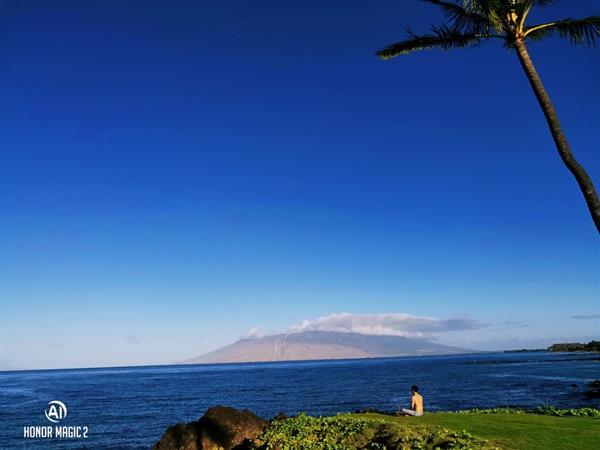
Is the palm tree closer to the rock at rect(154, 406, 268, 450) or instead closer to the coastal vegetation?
the coastal vegetation

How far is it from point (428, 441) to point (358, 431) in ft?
10.8

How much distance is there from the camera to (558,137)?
45.4 feet

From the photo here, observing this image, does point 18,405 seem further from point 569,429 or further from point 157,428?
point 569,429

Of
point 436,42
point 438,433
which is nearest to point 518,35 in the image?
point 436,42

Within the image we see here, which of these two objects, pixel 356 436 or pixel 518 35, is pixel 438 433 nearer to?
pixel 356 436

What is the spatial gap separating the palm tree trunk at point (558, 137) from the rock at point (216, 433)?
1784cm

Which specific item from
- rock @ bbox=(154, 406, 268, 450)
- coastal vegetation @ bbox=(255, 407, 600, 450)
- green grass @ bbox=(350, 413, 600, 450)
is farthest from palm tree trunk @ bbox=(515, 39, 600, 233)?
rock @ bbox=(154, 406, 268, 450)

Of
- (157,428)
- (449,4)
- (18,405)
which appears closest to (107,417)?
(157,428)

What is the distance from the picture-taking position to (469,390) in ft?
239

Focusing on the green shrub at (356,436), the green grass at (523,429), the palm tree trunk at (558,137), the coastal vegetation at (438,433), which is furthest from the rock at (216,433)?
the palm tree trunk at (558,137)

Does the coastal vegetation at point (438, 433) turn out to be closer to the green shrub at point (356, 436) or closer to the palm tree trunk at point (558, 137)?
the green shrub at point (356, 436)

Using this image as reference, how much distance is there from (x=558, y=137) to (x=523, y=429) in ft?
34.0

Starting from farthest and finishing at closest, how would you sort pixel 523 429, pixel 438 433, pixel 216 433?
pixel 216 433 < pixel 523 429 < pixel 438 433

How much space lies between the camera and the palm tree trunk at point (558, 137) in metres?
12.9
